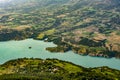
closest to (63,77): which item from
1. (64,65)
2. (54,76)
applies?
(54,76)

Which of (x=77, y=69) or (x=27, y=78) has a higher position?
(x=27, y=78)

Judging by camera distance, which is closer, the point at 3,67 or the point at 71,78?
the point at 71,78

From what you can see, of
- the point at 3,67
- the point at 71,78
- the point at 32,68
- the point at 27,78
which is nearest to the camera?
the point at 27,78

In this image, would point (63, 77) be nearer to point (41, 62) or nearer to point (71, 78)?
point (71, 78)

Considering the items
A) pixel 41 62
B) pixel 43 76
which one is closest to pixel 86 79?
pixel 43 76

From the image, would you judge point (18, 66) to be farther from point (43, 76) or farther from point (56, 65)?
point (43, 76)

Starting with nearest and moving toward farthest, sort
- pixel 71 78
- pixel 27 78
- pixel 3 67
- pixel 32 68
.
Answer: pixel 27 78
pixel 71 78
pixel 32 68
pixel 3 67
